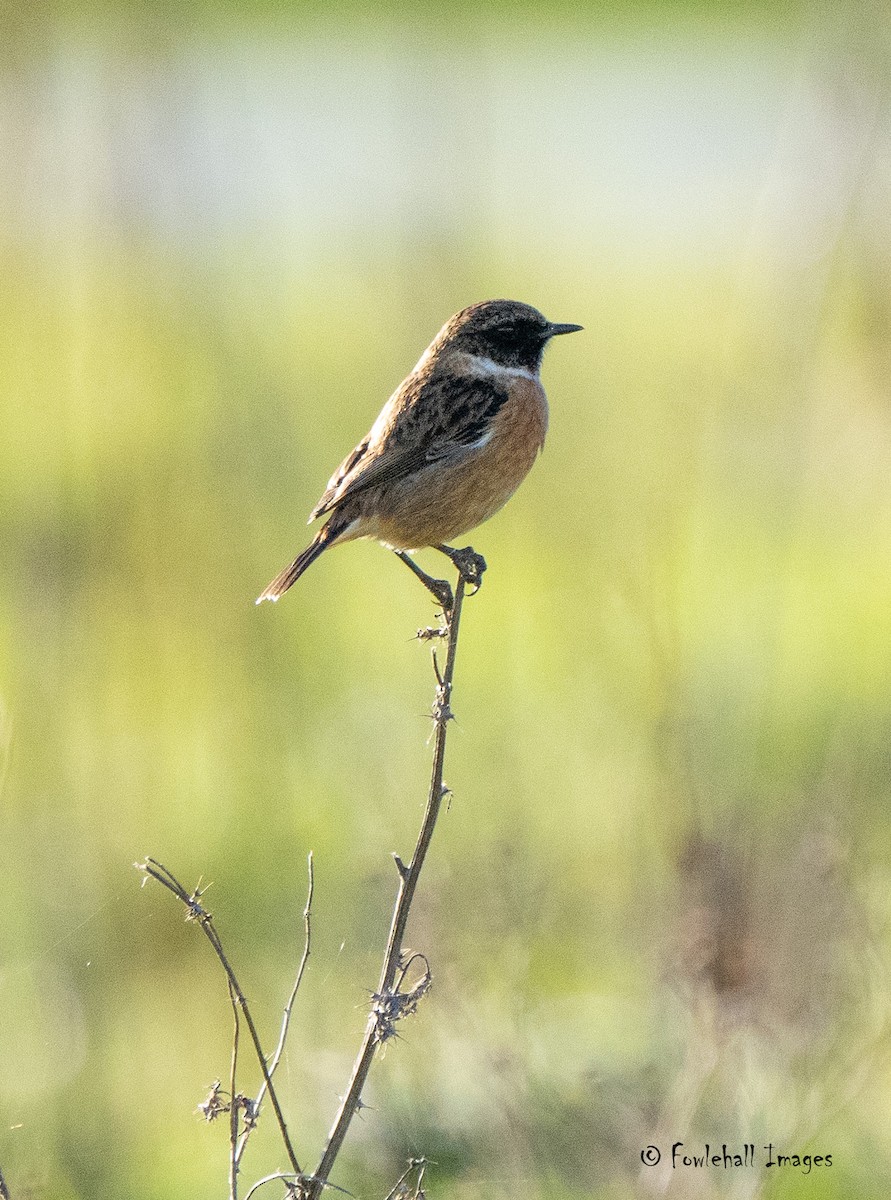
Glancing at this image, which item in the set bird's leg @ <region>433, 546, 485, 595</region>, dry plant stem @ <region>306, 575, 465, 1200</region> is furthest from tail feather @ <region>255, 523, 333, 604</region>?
dry plant stem @ <region>306, 575, 465, 1200</region>

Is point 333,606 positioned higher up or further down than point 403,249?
further down

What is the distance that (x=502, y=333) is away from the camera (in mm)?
5105

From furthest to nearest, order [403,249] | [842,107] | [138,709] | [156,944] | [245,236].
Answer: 1. [138,709]
2. [156,944]
3. [245,236]
4. [403,249]
5. [842,107]

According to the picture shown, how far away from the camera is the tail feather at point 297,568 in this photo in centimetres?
416

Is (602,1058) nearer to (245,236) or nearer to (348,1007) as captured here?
(348,1007)

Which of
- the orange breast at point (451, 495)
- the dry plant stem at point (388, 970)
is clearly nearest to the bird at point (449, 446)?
the orange breast at point (451, 495)

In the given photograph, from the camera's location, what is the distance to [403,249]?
12.3 feet

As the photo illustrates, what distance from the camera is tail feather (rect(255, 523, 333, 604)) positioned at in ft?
13.6

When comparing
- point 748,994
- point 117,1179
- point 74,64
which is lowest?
point 117,1179

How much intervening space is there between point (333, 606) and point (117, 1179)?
3738 millimetres

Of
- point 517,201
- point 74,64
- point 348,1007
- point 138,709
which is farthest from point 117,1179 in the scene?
point 517,201

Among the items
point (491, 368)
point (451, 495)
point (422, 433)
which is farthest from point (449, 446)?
point (491, 368)

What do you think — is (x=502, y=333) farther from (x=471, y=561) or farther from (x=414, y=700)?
(x=414, y=700)

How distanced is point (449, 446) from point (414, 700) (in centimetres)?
278
